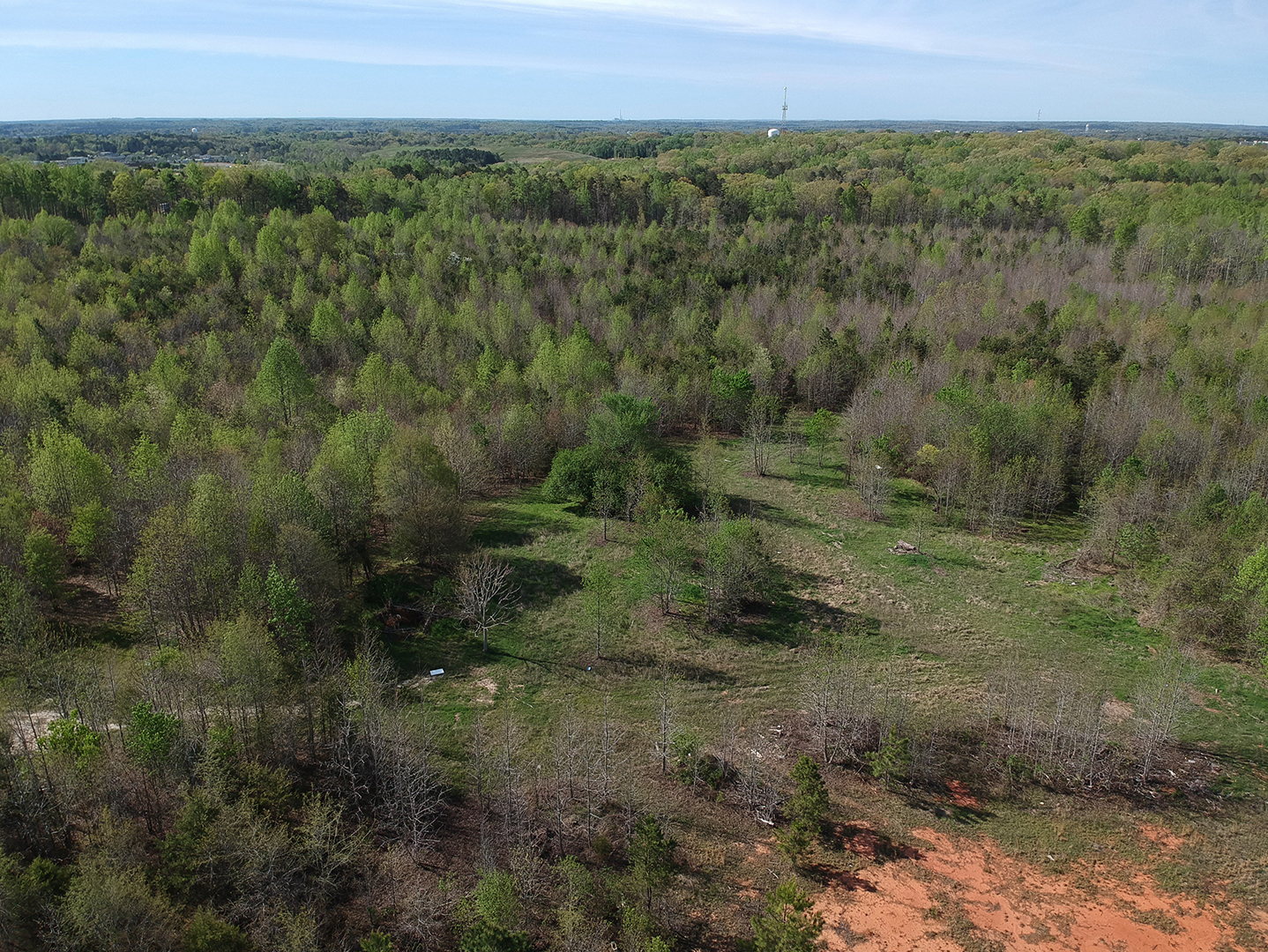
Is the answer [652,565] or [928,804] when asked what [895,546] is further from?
[928,804]

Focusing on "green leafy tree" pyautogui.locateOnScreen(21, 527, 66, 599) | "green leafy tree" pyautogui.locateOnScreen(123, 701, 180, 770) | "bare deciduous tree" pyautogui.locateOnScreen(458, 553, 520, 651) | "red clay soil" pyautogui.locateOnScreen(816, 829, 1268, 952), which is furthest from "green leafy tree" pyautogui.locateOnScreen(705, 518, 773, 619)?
"green leafy tree" pyautogui.locateOnScreen(21, 527, 66, 599)

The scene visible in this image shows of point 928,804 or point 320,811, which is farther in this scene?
point 928,804

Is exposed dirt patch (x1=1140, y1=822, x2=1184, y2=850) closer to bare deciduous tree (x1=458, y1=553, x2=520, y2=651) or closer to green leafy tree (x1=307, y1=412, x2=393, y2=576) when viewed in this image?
bare deciduous tree (x1=458, y1=553, x2=520, y2=651)

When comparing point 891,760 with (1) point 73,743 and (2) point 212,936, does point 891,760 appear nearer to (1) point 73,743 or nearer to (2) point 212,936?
(2) point 212,936

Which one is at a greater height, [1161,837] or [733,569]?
[733,569]

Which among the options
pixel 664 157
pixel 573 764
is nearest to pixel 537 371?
pixel 573 764

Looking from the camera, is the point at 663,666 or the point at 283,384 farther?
the point at 283,384

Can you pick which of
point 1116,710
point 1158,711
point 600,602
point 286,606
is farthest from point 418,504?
point 1158,711
